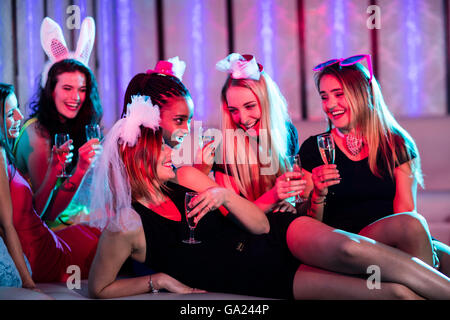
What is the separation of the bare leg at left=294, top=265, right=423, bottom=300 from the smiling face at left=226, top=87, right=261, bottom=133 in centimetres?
99

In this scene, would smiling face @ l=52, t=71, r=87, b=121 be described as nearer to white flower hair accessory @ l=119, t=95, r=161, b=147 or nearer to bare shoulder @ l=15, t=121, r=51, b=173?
bare shoulder @ l=15, t=121, r=51, b=173

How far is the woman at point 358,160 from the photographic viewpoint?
2441mm

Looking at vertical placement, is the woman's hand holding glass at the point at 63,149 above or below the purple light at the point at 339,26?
below

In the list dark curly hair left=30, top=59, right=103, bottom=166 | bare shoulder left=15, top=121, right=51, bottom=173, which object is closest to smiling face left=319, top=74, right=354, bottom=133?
dark curly hair left=30, top=59, right=103, bottom=166

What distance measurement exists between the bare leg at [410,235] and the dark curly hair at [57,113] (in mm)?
1971

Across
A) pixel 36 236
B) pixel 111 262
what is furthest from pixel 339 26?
pixel 111 262

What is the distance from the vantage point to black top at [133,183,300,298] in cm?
199

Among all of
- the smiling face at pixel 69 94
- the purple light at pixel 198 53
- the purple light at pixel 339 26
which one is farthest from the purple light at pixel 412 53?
the smiling face at pixel 69 94

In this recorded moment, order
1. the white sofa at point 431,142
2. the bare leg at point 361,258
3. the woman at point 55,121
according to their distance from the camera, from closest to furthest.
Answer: the bare leg at point 361,258 < the woman at point 55,121 < the white sofa at point 431,142

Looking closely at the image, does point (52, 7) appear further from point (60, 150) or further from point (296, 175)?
point (296, 175)

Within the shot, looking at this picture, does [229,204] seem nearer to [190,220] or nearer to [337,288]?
[190,220]

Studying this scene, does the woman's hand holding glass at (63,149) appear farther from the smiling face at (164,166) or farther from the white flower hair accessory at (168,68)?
the smiling face at (164,166)

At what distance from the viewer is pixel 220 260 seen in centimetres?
203

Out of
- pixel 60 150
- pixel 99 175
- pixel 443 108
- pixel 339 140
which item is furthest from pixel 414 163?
pixel 443 108
